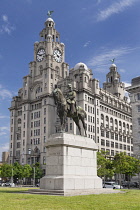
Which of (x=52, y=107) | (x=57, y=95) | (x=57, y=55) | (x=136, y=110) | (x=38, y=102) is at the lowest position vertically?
(x=57, y=95)

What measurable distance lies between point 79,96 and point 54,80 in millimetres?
13524

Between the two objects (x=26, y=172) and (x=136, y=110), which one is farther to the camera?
(x=26, y=172)

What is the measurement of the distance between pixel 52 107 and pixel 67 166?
7423 cm

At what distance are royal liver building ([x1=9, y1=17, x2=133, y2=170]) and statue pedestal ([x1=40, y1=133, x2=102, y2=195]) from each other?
6344 cm

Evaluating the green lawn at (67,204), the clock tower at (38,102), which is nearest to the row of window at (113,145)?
the clock tower at (38,102)

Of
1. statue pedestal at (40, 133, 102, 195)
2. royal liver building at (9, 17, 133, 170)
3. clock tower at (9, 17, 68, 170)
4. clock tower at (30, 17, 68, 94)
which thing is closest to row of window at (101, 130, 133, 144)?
royal liver building at (9, 17, 133, 170)

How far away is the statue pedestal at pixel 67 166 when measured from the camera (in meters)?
22.7

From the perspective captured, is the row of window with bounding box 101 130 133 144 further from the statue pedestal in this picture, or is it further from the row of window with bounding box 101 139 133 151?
the statue pedestal

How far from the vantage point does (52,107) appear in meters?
97.1

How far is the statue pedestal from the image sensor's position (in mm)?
22656

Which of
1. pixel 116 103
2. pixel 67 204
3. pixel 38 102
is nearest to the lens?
pixel 67 204

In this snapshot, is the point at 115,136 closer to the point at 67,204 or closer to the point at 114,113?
the point at 114,113

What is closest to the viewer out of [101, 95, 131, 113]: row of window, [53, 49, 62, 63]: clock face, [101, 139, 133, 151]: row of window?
[101, 139, 133, 151]: row of window

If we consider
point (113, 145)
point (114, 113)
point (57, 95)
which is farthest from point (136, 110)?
point (114, 113)
